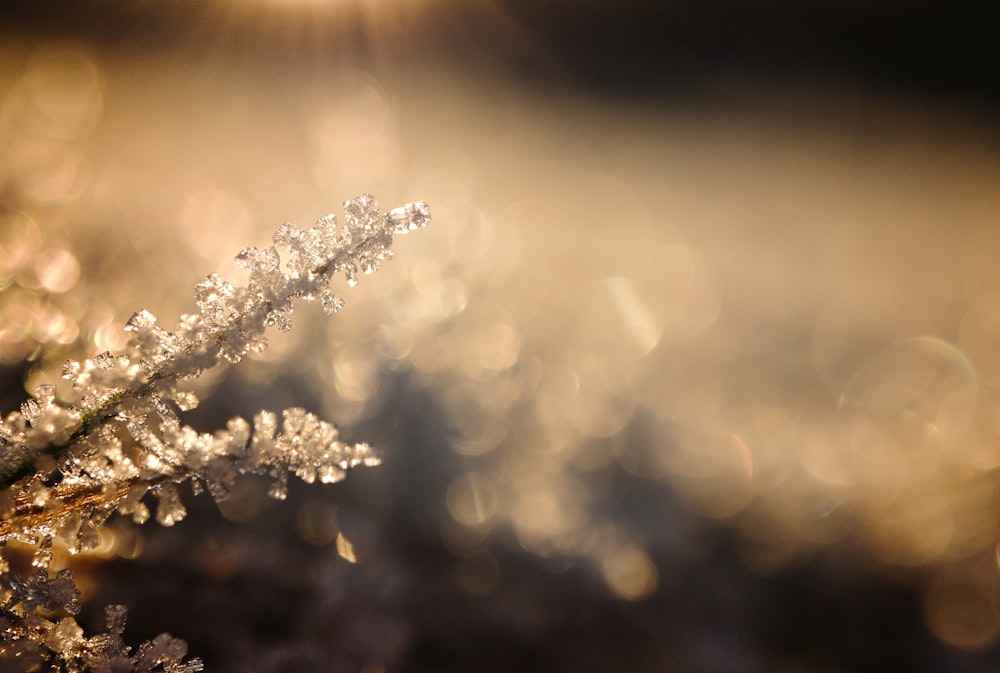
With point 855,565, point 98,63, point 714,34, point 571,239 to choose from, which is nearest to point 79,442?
point 855,565

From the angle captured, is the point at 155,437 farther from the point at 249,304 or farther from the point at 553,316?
the point at 553,316

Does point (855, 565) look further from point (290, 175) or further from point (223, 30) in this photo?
point (223, 30)

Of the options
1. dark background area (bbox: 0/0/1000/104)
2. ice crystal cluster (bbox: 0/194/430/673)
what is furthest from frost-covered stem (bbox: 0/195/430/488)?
dark background area (bbox: 0/0/1000/104)

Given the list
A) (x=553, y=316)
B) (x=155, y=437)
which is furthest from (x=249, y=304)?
(x=553, y=316)

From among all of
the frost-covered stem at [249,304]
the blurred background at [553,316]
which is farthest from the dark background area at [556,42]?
the frost-covered stem at [249,304]

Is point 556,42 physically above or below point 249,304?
above

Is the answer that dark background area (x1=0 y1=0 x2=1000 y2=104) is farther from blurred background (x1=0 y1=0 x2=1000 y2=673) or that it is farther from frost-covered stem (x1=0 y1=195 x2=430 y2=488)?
frost-covered stem (x1=0 y1=195 x2=430 y2=488)
